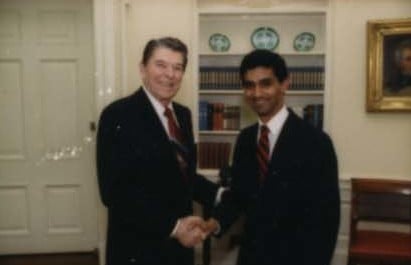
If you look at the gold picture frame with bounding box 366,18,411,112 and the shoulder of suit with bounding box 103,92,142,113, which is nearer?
the shoulder of suit with bounding box 103,92,142,113

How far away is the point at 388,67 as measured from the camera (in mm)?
3537

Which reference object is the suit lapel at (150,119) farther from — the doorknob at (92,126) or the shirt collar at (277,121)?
the doorknob at (92,126)

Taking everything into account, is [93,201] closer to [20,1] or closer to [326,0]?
[20,1]

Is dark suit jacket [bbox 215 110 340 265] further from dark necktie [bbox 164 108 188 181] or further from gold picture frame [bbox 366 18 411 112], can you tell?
gold picture frame [bbox 366 18 411 112]

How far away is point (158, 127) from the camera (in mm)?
1799

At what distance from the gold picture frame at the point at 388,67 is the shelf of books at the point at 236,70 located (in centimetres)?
40

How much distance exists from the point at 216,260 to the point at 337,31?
6.78 feet

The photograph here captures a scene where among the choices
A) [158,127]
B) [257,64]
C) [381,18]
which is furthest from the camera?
[381,18]

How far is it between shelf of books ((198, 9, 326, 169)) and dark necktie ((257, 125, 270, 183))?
2143 millimetres

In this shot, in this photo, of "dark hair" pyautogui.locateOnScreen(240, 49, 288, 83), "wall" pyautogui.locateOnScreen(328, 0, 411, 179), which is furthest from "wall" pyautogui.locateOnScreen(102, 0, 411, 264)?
"dark hair" pyautogui.locateOnScreen(240, 49, 288, 83)

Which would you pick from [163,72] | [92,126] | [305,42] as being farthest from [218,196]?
[305,42]

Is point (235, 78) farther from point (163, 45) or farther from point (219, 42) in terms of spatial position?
point (163, 45)

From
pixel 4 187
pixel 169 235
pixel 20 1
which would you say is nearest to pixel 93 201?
pixel 4 187

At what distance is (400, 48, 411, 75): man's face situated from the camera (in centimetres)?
351
